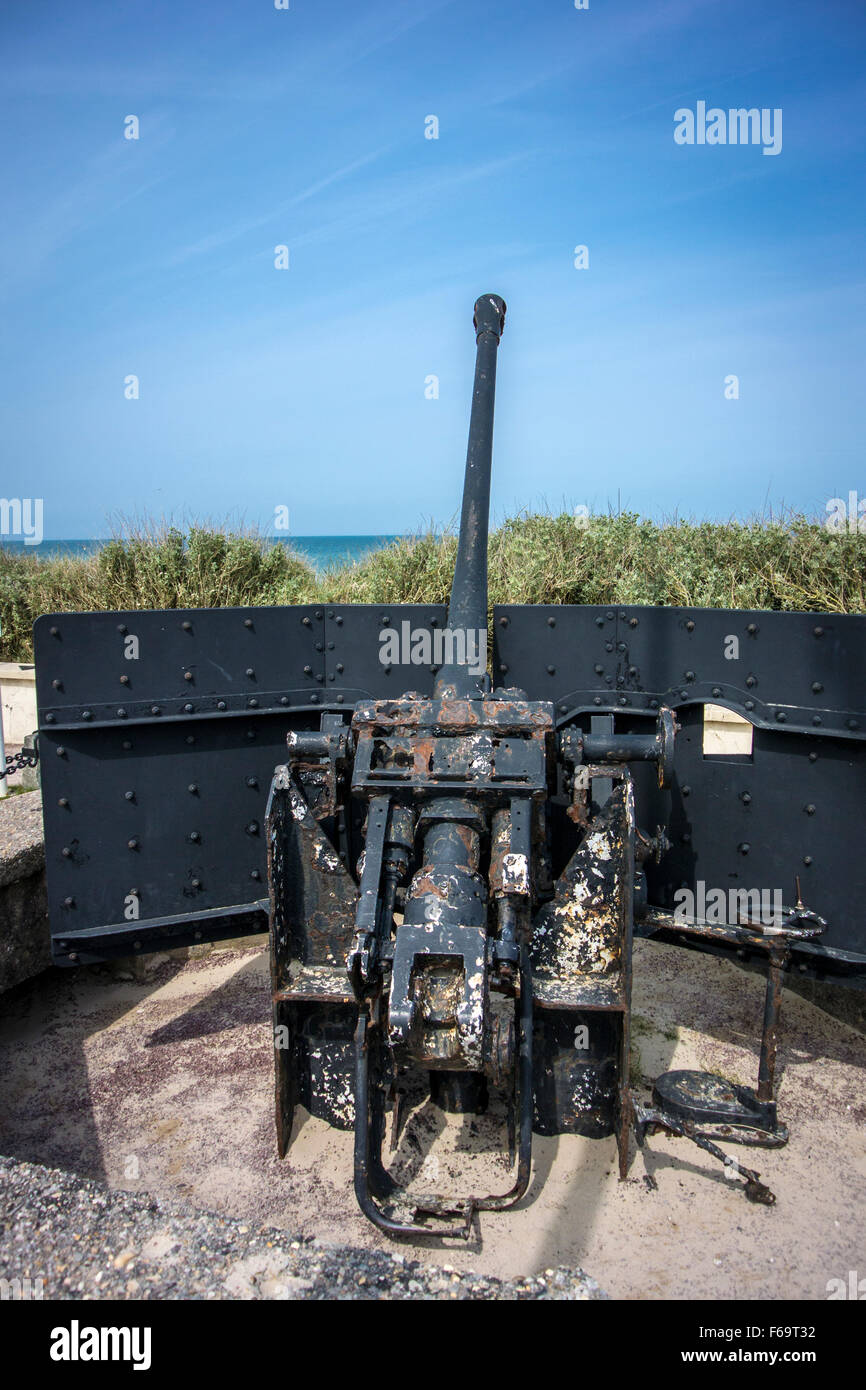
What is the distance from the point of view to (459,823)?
11.0ft

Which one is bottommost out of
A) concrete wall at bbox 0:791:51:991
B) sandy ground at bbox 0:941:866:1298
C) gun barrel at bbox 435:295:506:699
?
sandy ground at bbox 0:941:866:1298

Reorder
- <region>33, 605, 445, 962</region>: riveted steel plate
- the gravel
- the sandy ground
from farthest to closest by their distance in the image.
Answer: <region>33, 605, 445, 962</region>: riveted steel plate, the sandy ground, the gravel

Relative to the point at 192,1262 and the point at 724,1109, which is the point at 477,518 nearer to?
the point at 724,1109

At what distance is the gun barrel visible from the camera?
4047mm

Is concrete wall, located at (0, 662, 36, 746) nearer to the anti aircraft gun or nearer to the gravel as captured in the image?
the anti aircraft gun

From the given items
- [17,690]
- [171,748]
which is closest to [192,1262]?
[171,748]

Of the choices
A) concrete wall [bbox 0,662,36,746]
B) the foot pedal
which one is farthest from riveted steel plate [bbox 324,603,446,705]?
concrete wall [bbox 0,662,36,746]

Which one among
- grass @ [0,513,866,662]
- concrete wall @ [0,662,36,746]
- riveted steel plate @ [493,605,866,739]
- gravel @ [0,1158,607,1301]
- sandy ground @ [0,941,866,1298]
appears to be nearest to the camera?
gravel @ [0,1158,607,1301]

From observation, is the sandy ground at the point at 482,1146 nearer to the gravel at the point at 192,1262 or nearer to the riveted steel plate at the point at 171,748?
the riveted steel plate at the point at 171,748

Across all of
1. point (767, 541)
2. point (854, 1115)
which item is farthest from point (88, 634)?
point (767, 541)

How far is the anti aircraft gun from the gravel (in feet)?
2.85

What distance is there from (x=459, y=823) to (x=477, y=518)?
1.66 meters

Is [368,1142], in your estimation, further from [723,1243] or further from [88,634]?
[88,634]

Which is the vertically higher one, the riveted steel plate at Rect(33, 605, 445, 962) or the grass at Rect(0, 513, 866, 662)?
the grass at Rect(0, 513, 866, 662)
